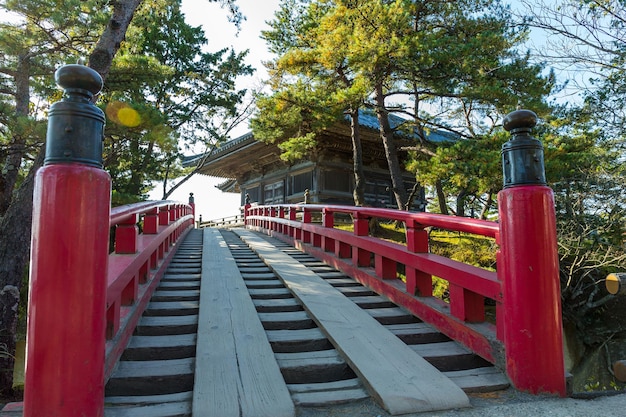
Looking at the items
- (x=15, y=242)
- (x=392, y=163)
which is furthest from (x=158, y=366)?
(x=392, y=163)

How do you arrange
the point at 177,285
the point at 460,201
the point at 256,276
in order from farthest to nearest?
1. the point at 460,201
2. the point at 256,276
3. the point at 177,285

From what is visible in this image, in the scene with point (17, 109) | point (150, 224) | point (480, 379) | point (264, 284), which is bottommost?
point (480, 379)

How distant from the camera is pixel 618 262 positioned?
698cm

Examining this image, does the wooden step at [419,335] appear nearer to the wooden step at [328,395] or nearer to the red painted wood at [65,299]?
the wooden step at [328,395]

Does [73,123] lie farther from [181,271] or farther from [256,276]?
[181,271]

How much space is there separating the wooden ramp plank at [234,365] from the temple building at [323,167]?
9590 mm

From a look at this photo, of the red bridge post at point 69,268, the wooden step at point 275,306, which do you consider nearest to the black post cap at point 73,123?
the red bridge post at point 69,268

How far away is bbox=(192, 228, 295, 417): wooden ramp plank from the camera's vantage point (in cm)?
154

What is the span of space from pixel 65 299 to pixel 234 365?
885mm

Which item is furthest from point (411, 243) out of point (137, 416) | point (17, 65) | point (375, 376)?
point (17, 65)

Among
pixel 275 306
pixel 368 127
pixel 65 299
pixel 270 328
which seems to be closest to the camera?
pixel 65 299

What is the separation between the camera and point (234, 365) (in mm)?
1903

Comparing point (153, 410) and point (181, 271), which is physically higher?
point (181, 271)

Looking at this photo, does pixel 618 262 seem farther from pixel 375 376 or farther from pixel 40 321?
pixel 40 321
